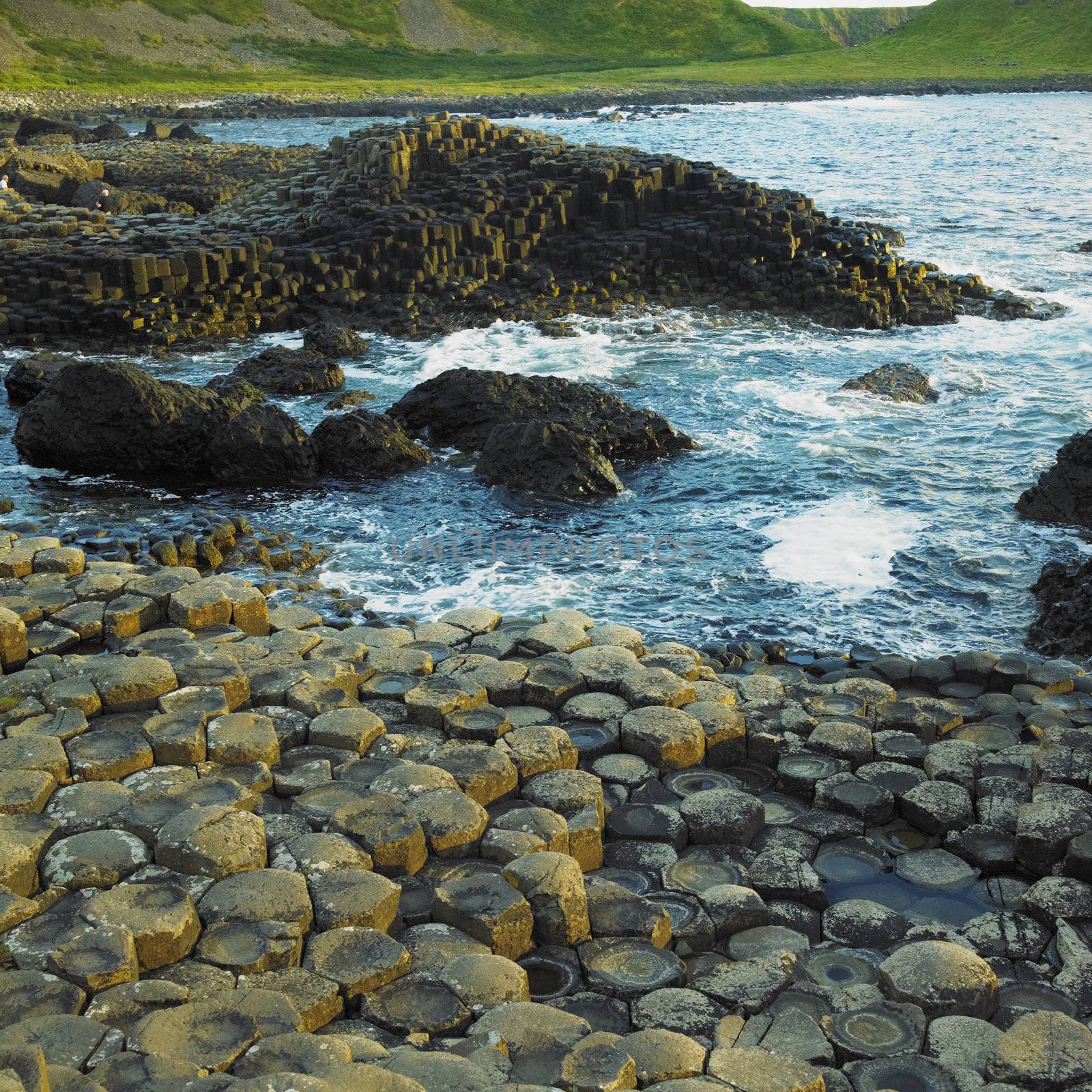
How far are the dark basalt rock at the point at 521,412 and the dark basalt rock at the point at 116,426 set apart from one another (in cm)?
277

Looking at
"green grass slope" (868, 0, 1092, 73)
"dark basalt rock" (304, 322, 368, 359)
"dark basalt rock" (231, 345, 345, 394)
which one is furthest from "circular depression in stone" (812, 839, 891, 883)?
"green grass slope" (868, 0, 1092, 73)

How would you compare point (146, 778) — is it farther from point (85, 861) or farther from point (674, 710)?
point (674, 710)

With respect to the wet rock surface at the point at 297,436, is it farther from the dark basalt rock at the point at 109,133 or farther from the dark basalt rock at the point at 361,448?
the dark basalt rock at the point at 109,133

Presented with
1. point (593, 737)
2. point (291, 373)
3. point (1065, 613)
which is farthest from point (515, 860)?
point (291, 373)

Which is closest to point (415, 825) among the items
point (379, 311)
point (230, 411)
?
point (230, 411)

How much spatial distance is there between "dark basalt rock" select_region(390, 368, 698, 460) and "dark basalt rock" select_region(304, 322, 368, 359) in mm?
4177

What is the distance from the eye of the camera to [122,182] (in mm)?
38094

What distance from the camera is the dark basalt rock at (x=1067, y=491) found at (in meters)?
13.0

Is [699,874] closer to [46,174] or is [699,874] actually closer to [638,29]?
[46,174]

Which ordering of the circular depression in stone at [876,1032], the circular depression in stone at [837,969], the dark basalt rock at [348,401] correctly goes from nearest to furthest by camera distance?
the circular depression in stone at [876,1032]
the circular depression in stone at [837,969]
the dark basalt rock at [348,401]

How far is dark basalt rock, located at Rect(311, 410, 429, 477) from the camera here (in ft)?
47.8

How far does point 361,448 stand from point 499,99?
69.6m

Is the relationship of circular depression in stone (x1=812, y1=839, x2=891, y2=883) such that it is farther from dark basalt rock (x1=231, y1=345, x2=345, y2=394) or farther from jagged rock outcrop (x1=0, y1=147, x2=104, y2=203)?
jagged rock outcrop (x1=0, y1=147, x2=104, y2=203)

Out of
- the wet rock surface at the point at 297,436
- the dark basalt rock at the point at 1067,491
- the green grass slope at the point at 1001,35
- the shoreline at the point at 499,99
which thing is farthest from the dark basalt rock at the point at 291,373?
the green grass slope at the point at 1001,35
